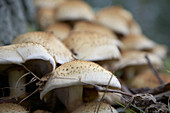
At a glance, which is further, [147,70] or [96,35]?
[147,70]

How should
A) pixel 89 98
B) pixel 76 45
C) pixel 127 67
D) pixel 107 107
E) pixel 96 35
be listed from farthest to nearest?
pixel 127 67, pixel 96 35, pixel 76 45, pixel 89 98, pixel 107 107

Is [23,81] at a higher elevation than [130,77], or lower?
higher

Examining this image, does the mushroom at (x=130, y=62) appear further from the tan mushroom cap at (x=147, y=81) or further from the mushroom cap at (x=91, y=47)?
the mushroom cap at (x=91, y=47)

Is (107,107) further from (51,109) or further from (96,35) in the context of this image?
(96,35)

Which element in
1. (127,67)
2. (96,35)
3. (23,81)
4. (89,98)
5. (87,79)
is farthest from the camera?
(127,67)

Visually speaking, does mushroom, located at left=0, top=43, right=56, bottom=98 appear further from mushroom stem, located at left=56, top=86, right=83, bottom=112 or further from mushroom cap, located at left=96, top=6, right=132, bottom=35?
mushroom cap, located at left=96, top=6, right=132, bottom=35

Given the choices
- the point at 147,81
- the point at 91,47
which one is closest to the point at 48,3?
the point at 91,47

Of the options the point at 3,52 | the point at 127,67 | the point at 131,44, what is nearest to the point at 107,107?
the point at 3,52

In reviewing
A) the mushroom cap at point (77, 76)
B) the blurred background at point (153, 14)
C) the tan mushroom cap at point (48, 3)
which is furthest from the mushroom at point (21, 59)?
the blurred background at point (153, 14)
